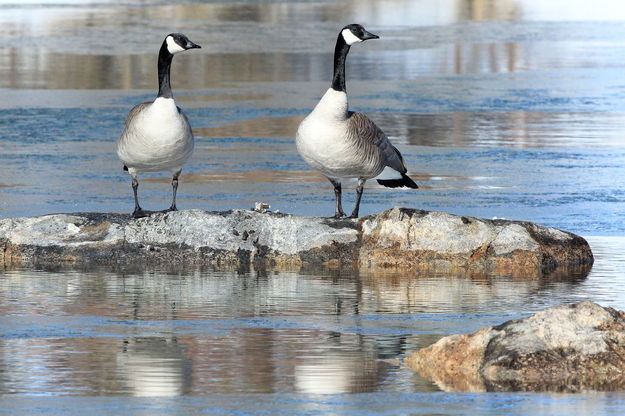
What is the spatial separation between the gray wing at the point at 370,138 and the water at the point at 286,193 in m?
1.48

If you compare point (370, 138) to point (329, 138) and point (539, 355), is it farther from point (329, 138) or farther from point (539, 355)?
point (539, 355)

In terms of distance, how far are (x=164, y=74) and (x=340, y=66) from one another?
5.18ft

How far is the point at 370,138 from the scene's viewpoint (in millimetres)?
11875

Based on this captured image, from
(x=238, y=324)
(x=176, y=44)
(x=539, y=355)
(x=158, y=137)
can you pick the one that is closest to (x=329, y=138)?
(x=158, y=137)

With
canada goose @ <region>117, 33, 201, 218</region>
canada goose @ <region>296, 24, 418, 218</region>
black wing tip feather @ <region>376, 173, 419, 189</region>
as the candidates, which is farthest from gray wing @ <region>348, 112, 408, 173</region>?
canada goose @ <region>117, 33, 201, 218</region>

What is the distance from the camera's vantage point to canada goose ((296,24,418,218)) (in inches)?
451

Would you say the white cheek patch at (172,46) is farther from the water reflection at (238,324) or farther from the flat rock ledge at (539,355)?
the flat rock ledge at (539,355)

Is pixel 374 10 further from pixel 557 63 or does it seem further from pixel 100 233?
pixel 100 233

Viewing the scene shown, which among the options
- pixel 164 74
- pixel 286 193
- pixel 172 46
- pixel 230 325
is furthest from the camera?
pixel 286 193

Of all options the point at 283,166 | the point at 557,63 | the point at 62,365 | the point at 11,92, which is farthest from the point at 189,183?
the point at 557,63

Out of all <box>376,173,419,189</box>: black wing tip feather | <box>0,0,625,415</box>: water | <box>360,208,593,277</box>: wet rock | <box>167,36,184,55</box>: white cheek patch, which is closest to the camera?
<box>0,0,625,415</box>: water

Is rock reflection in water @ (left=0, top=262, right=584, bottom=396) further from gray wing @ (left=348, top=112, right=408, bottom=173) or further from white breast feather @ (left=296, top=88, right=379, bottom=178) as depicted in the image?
gray wing @ (left=348, top=112, right=408, bottom=173)

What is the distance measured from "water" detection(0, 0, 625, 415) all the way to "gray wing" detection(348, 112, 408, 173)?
1.48 meters

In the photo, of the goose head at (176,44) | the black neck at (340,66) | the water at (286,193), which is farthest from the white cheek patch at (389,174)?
the goose head at (176,44)
